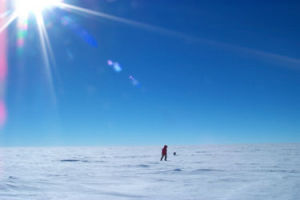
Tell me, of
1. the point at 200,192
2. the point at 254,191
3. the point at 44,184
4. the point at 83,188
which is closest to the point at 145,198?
the point at 200,192

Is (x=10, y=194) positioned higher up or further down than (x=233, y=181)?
further down

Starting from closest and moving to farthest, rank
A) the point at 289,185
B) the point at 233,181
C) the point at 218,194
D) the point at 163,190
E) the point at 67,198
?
1. the point at 67,198
2. the point at 218,194
3. the point at 163,190
4. the point at 289,185
5. the point at 233,181

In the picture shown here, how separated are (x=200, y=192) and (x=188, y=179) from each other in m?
2.56

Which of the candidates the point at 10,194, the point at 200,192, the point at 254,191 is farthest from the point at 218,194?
the point at 10,194

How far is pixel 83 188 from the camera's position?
8625 millimetres

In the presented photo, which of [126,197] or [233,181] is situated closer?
[126,197]

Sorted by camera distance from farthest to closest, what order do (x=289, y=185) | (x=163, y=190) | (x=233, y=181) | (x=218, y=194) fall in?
(x=233, y=181) → (x=289, y=185) → (x=163, y=190) → (x=218, y=194)

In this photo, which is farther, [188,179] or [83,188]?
[188,179]

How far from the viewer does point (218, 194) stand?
7586 millimetres

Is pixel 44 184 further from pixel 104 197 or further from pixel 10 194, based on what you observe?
pixel 104 197

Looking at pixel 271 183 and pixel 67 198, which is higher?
pixel 271 183

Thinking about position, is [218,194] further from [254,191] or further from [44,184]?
[44,184]

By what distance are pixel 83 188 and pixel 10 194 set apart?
209cm

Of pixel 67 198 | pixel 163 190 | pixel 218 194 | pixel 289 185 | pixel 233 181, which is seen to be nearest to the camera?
pixel 67 198
